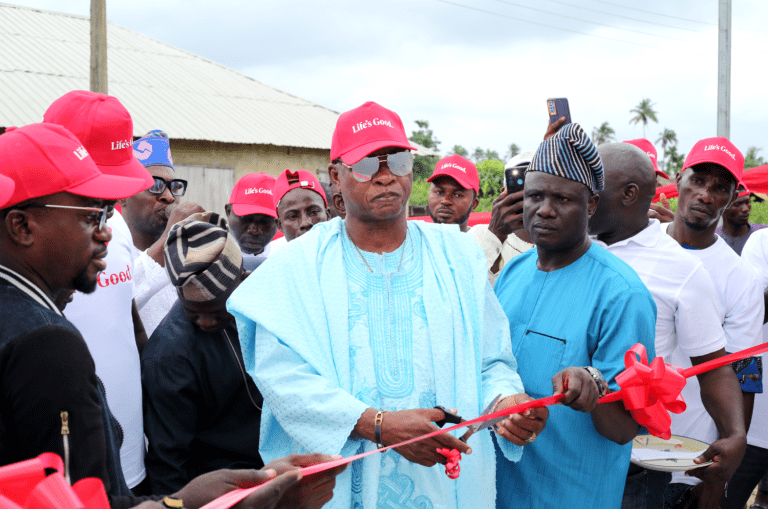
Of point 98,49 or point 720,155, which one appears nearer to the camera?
point 720,155

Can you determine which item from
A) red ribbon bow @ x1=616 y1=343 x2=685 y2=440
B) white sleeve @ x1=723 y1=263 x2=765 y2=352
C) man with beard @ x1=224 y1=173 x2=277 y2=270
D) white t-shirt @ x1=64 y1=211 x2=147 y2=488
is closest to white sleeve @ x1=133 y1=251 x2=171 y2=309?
white t-shirt @ x1=64 y1=211 x2=147 y2=488

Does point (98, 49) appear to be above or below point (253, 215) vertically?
above

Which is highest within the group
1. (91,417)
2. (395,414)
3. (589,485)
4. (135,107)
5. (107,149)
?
(135,107)

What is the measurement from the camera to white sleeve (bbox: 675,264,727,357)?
265 centimetres

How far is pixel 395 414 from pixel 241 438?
780 millimetres

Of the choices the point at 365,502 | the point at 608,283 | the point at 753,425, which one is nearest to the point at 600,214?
the point at 608,283

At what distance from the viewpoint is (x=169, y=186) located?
4051 millimetres

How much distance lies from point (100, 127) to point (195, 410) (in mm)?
1217

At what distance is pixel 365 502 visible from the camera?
2012 millimetres

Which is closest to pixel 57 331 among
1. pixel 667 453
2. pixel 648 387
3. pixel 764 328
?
pixel 648 387

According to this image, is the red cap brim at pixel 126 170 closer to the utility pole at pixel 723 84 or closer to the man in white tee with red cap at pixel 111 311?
the man in white tee with red cap at pixel 111 311

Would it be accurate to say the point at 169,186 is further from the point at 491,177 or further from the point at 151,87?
the point at 491,177

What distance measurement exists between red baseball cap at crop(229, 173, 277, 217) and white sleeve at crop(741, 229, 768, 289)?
11.4 feet

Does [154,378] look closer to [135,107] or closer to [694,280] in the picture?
[694,280]
